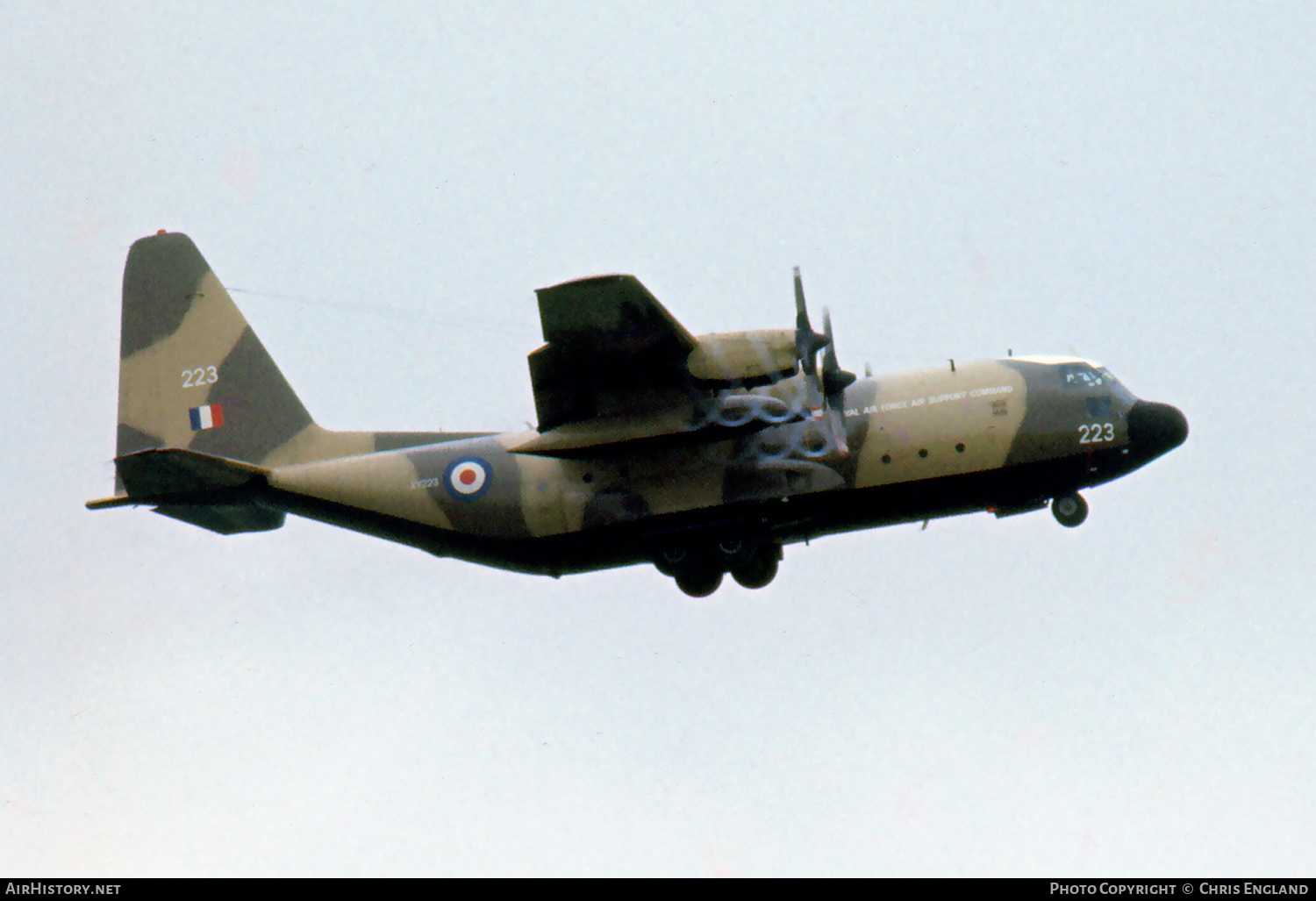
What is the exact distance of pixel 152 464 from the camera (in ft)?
57.0

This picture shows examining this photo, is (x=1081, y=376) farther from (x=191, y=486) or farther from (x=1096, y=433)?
(x=191, y=486)

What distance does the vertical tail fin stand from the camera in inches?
779

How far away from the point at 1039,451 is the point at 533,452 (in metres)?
6.86

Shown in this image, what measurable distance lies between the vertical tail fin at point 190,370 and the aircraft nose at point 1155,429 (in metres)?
12.2

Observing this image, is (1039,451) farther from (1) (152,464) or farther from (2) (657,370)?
(1) (152,464)

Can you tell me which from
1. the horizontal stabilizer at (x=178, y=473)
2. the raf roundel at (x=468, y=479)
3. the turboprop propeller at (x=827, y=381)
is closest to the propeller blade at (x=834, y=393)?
the turboprop propeller at (x=827, y=381)

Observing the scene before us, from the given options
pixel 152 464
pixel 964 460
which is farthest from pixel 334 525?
pixel 964 460

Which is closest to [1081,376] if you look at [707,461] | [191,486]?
[707,461]

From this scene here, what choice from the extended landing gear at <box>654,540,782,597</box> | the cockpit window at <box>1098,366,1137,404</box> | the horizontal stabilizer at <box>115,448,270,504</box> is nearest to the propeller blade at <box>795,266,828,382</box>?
the extended landing gear at <box>654,540,782,597</box>

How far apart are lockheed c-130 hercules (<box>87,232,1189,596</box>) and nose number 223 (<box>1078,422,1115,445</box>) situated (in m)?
0.03

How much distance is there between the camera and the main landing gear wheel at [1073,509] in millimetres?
17844

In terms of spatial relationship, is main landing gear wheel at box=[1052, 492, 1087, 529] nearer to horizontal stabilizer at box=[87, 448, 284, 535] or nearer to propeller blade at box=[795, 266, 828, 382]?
propeller blade at box=[795, 266, 828, 382]

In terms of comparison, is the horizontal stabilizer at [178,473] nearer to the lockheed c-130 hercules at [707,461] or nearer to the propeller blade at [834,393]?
the lockheed c-130 hercules at [707,461]
